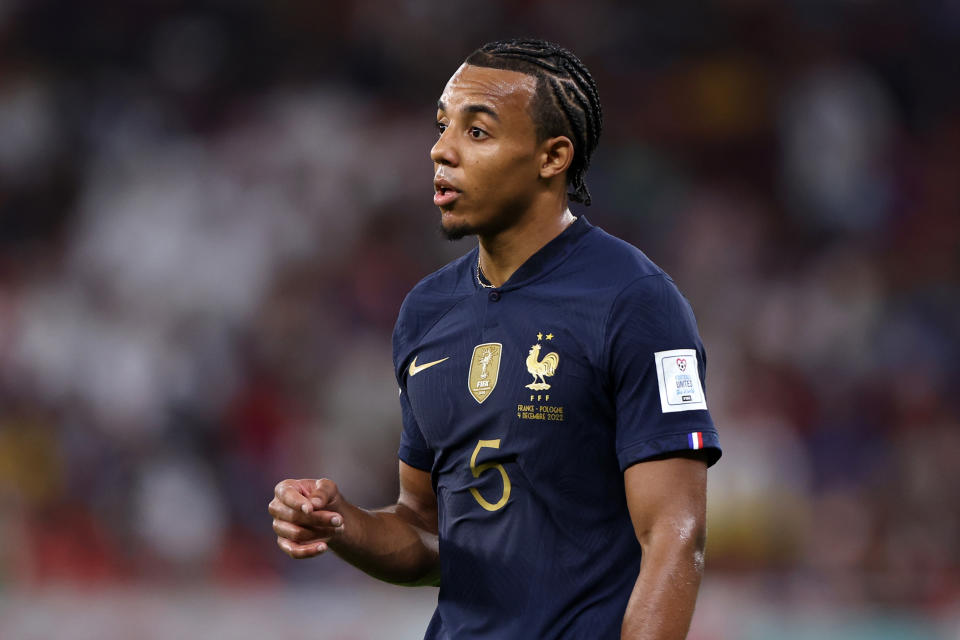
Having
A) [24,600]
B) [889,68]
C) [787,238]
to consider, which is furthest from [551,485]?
[889,68]

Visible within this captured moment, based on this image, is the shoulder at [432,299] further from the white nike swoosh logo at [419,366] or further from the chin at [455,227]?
the chin at [455,227]

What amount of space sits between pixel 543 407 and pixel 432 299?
0.54m

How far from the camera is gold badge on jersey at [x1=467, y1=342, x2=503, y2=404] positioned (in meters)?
2.92

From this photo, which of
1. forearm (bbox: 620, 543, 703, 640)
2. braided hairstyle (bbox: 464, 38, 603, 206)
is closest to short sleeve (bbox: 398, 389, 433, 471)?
braided hairstyle (bbox: 464, 38, 603, 206)

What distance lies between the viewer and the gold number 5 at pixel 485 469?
9.44ft

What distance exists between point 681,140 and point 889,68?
1.91 meters

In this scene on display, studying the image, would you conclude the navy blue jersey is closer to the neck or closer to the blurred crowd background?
the neck

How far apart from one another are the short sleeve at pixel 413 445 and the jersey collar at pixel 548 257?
44 centimetres

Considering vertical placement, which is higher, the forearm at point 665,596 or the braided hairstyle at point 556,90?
the braided hairstyle at point 556,90

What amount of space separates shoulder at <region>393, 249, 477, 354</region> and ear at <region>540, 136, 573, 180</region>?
33 cm

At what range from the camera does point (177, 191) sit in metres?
11.0

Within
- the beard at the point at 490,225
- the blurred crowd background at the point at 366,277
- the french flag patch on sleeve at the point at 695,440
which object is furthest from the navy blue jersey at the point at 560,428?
the blurred crowd background at the point at 366,277

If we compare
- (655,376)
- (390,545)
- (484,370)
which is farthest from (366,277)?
(655,376)

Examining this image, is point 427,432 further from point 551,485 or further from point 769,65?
point 769,65
